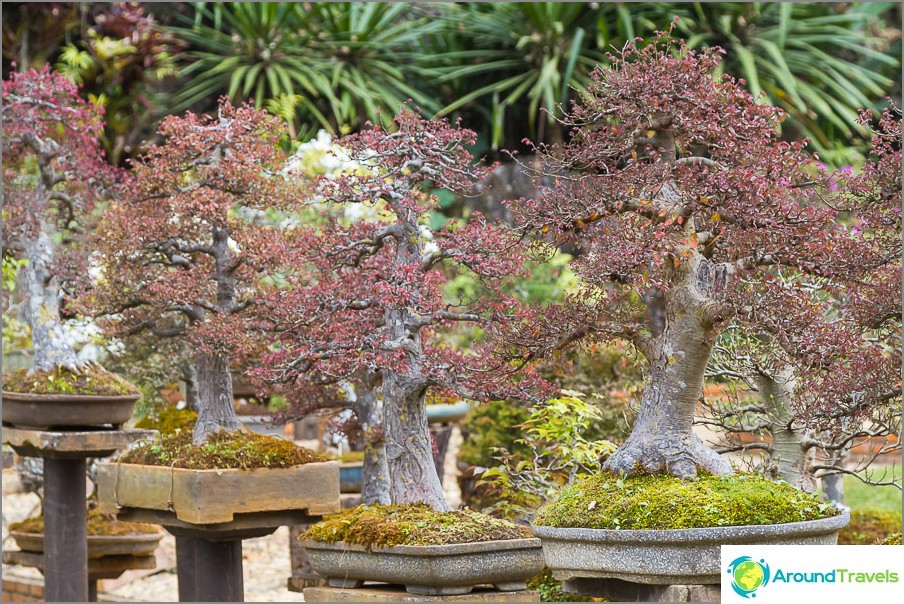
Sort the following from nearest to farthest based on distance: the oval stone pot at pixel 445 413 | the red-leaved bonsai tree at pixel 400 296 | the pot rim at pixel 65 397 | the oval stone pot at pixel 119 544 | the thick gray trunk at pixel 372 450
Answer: the red-leaved bonsai tree at pixel 400 296 < the pot rim at pixel 65 397 < the thick gray trunk at pixel 372 450 < the oval stone pot at pixel 119 544 < the oval stone pot at pixel 445 413

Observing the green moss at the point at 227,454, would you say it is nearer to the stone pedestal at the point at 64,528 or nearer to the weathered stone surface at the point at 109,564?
the stone pedestal at the point at 64,528

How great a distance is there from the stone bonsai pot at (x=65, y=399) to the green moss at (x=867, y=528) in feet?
9.43

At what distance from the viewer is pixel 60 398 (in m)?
3.54

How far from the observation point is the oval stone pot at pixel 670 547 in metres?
2.29

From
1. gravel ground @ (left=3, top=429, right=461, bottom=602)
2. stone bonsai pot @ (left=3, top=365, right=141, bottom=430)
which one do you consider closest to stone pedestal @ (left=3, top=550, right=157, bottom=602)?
gravel ground @ (left=3, top=429, right=461, bottom=602)

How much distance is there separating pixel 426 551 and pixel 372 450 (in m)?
1.06

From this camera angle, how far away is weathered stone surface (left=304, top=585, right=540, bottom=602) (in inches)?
107

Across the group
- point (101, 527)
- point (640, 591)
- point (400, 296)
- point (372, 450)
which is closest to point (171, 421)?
point (372, 450)

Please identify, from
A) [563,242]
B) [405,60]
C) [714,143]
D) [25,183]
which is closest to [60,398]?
[25,183]

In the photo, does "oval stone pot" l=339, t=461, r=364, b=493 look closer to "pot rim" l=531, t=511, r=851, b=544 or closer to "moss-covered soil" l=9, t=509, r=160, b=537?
"moss-covered soil" l=9, t=509, r=160, b=537

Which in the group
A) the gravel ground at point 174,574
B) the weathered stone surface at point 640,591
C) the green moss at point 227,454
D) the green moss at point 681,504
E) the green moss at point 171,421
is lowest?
the gravel ground at point 174,574

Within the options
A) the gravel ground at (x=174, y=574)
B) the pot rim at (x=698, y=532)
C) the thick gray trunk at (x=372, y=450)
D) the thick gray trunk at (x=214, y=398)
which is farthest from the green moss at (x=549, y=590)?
the gravel ground at (x=174, y=574)

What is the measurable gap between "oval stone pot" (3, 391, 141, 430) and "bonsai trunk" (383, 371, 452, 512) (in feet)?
4.03

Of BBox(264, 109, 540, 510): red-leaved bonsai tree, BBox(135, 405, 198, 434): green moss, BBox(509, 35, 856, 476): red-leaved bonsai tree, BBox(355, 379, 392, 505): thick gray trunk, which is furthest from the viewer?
BBox(135, 405, 198, 434): green moss
